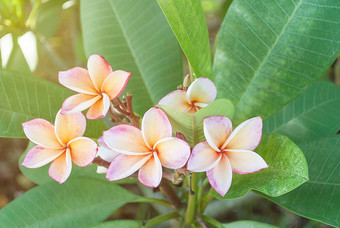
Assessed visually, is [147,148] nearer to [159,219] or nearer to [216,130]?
[216,130]

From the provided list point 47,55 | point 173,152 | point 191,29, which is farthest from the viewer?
point 47,55

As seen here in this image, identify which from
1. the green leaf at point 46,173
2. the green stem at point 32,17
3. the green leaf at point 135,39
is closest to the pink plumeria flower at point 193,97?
the green leaf at point 135,39

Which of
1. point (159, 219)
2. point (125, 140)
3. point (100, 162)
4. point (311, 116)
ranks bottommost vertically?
point (159, 219)

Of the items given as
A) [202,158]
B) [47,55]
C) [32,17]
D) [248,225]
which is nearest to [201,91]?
[202,158]

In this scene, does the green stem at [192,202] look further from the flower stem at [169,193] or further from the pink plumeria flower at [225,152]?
the pink plumeria flower at [225,152]

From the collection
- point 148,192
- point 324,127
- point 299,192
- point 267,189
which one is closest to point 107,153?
point 267,189

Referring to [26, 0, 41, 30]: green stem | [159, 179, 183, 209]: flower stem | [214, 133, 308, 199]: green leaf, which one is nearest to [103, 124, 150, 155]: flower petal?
[214, 133, 308, 199]: green leaf

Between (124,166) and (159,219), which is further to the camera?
(159,219)
